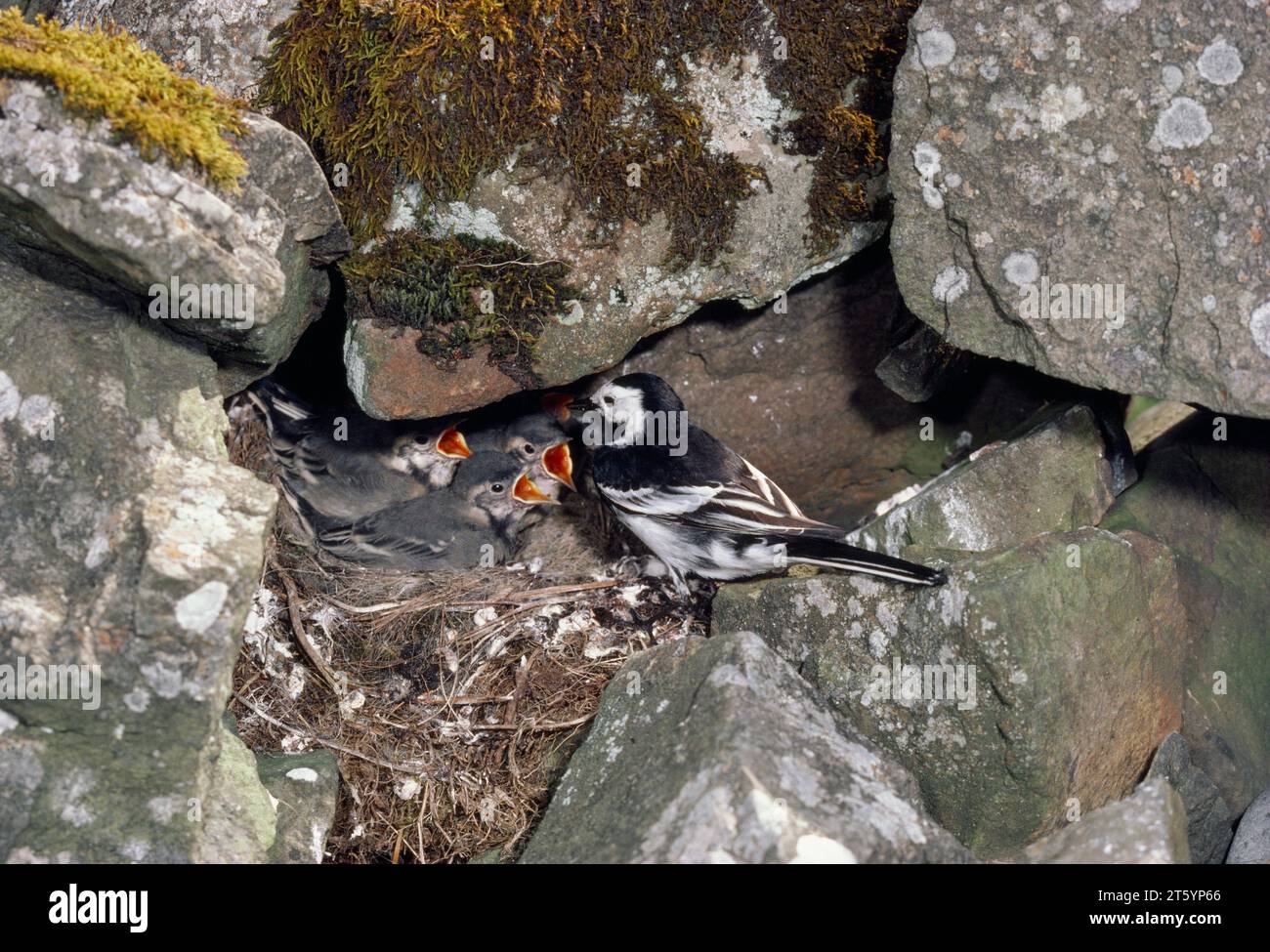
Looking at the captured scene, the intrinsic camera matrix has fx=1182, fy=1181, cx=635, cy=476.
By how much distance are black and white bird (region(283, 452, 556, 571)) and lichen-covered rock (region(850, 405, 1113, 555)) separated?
230 cm

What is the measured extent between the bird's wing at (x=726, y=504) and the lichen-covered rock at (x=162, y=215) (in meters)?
2.03

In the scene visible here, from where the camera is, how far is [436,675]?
5480mm

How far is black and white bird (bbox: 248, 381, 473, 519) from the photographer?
650 centimetres

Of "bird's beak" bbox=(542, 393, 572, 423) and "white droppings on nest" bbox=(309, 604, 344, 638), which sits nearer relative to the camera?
"white droppings on nest" bbox=(309, 604, 344, 638)

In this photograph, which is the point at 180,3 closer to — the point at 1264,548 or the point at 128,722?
the point at 128,722

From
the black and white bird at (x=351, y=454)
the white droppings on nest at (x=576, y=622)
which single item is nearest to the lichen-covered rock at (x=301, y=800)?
the white droppings on nest at (x=576, y=622)

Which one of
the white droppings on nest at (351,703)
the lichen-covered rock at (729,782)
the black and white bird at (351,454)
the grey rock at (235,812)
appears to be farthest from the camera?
the black and white bird at (351,454)

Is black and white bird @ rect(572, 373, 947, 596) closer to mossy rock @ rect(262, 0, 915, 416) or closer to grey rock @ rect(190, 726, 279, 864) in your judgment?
mossy rock @ rect(262, 0, 915, 416)

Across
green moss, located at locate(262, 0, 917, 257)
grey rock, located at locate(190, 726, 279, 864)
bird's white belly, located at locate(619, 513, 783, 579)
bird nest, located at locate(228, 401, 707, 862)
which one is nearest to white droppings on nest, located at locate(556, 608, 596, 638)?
bird nest, located at locate(228, 401, 707, 862)

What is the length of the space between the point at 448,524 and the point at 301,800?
2.27 m

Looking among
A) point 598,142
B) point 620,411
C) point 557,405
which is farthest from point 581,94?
A: point 557,405

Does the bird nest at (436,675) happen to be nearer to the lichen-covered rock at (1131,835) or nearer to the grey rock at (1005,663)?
the grey rock at (1005,663)

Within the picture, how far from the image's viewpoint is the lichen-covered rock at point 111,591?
3.63 m

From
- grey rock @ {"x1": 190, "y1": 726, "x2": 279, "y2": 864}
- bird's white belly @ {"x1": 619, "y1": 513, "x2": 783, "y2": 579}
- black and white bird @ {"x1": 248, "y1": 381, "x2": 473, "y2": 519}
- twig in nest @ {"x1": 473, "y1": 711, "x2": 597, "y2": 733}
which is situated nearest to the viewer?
grey rock @ {"x1": 190, "y1": 726, "x2": 279, "y2": 864}
